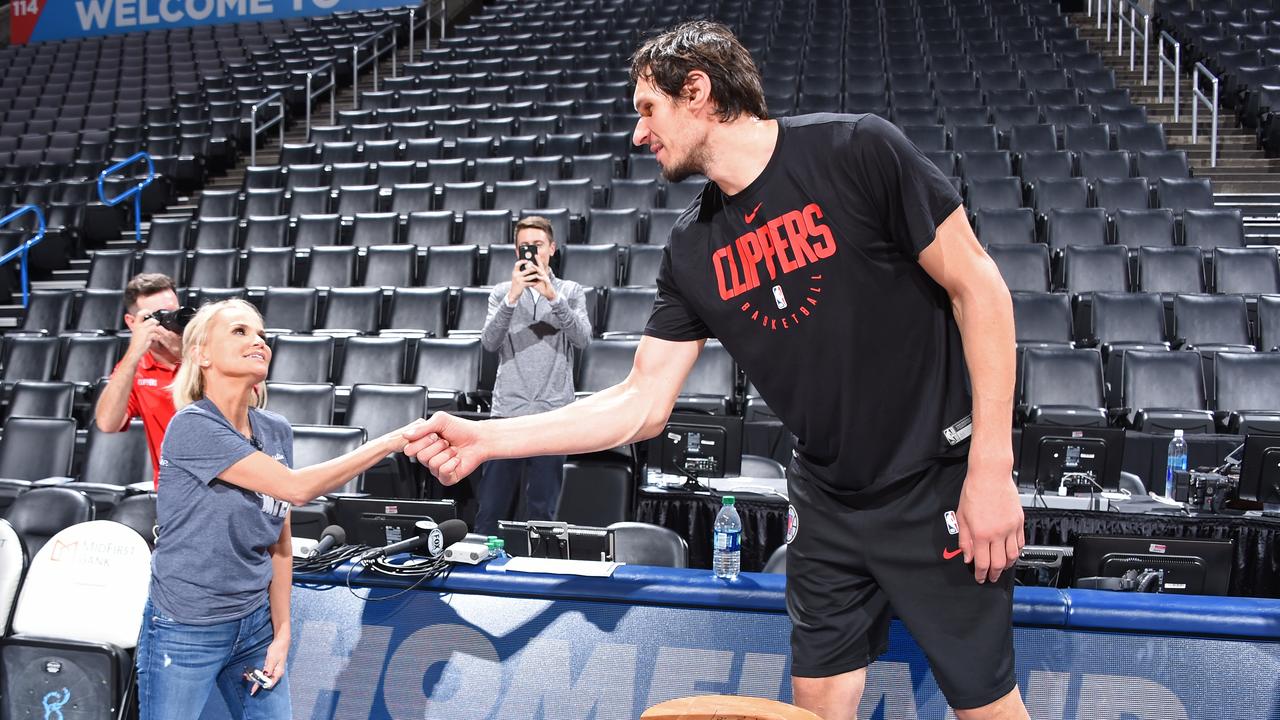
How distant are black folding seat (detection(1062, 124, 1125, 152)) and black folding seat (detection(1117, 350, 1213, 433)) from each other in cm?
375

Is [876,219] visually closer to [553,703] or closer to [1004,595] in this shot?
[1004,595]

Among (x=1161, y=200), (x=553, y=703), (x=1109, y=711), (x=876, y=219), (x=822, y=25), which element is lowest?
(x=553, y=703)

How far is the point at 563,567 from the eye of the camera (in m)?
2.80

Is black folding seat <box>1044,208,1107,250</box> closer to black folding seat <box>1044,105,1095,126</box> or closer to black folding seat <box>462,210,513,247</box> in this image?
black folding seat <box>1044,105,1095,126</box>

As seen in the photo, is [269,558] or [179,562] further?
[269,558]

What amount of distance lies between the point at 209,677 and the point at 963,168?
780cm

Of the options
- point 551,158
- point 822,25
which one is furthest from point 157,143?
point 822,25

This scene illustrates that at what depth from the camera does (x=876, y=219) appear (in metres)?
1.70

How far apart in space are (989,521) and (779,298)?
0.50 metres

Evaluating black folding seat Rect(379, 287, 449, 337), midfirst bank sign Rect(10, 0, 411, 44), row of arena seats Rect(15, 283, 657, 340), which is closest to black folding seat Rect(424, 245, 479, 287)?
row of arena seats Rect(15, 283, 657, 340)

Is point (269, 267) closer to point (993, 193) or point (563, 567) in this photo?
point (993, 193)

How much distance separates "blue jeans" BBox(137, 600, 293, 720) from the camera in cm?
242

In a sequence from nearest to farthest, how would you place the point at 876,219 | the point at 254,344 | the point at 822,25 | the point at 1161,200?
the point at 876,219 → the point at 254,344 → the point at 1161,200 → the point at 822,25

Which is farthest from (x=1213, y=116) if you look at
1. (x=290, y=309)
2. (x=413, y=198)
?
(x=290, y=309)
